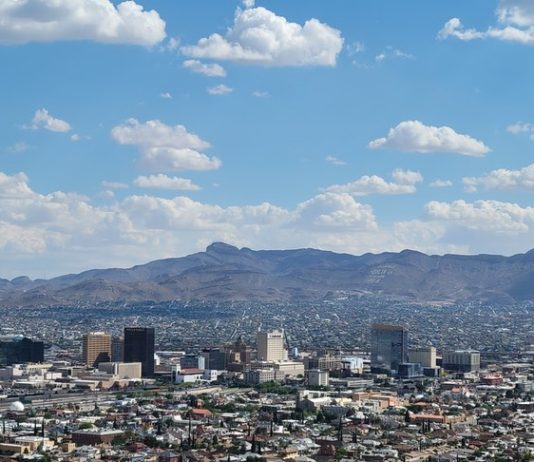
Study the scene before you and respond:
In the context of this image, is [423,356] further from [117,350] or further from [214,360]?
[117,350]

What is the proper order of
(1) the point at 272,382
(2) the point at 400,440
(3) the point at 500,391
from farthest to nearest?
(1) the point at 272,382, (3) the point at 500,391, (2) the point at 400,440

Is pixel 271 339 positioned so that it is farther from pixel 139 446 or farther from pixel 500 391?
pixel 139 446

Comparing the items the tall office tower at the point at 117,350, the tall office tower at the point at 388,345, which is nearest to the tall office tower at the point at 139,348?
the tall office tower at the point at 117,350

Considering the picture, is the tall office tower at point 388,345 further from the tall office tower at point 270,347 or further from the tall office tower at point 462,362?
the tall office tower at point 270,347

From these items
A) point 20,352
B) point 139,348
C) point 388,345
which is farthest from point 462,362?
point 20,352

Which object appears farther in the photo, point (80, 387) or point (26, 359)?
point (26, 359)

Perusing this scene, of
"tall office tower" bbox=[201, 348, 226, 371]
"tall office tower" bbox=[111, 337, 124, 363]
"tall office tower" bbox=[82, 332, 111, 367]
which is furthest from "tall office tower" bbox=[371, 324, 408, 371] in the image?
"tall office tower" bbox=[82, 332, 111, 367]

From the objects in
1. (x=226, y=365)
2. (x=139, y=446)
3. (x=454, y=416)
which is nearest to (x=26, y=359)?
(x=226, y=365)

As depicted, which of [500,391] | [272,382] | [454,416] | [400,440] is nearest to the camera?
[400,440]
